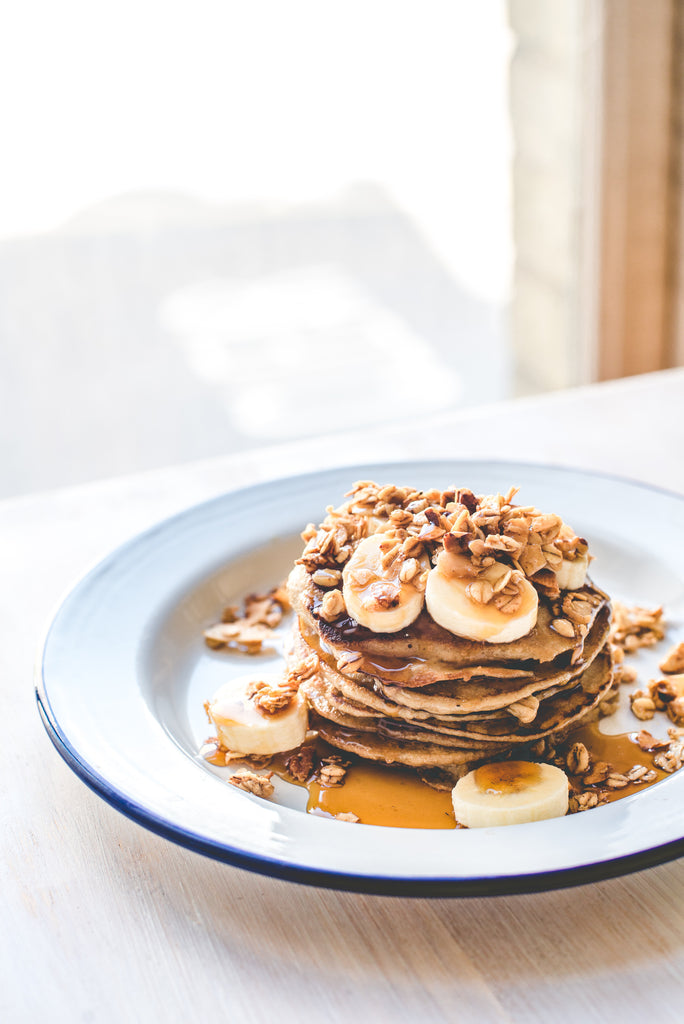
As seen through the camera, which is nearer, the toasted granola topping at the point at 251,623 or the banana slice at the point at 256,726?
the banana slice at the point at 256,726

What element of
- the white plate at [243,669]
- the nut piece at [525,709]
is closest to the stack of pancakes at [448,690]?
the nut piece at [525,709]

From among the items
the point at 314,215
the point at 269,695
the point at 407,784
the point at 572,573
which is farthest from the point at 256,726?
the point at 314,215

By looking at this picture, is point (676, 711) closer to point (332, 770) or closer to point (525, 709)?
point (525, 709)

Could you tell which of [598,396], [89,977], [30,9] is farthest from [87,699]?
[30,9]

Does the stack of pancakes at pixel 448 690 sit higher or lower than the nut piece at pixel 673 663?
higher

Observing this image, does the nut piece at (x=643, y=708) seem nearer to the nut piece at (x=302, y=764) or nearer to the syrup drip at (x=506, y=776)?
the syrup drip at (x=506, y=776)

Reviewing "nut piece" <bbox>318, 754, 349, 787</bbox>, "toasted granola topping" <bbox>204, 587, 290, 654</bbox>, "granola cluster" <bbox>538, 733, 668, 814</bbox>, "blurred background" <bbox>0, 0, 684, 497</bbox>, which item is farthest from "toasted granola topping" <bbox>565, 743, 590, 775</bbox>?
"blurred background" <bbox>0, 0, 684, 497</bbox>
